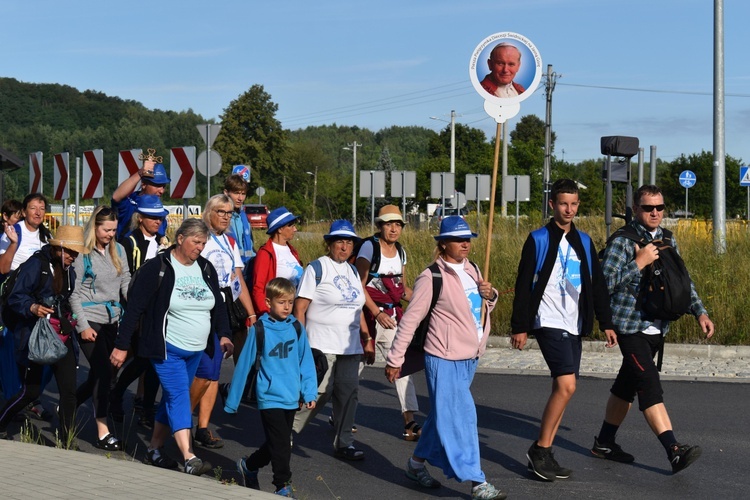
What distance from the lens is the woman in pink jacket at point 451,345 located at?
20.9ft

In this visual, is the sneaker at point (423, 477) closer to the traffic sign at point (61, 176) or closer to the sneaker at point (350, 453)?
the sneaker at point (350, 453)

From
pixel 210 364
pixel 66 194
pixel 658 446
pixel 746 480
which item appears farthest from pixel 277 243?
pixel 66 194

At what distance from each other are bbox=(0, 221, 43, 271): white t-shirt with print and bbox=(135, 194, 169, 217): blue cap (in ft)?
7.88

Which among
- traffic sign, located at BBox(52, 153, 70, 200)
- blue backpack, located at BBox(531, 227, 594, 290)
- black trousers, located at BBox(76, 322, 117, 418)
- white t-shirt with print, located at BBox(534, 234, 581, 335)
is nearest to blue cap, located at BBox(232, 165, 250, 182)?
black trousers, located at BBox(76, 322, 117, 418)

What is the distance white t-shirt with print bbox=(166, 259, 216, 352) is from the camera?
6926mm

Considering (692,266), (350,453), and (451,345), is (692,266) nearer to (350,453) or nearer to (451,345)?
(350,453)

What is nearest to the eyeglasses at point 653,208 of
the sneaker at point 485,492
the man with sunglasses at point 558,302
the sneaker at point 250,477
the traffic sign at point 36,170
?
the man with sunglasses at point 558,302

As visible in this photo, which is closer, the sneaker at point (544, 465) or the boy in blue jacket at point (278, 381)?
the boy in blue jacket at point (278, 381)

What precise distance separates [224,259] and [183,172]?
26.6 ft

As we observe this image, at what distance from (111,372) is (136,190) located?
1828 mm

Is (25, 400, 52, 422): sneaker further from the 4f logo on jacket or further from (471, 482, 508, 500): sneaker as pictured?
(471, 482, 508, 500): sneaker

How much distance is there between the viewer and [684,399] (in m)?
10.1

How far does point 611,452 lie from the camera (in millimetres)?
7602

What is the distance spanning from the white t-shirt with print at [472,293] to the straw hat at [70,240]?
2791 mm
